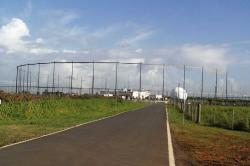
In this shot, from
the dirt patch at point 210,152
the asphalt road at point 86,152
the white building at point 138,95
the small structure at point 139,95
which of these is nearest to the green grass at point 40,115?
the asphalt road at point 86,152

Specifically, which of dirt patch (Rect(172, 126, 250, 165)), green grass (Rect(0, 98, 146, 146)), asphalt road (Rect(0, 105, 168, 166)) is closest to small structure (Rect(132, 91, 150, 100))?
green grass (Rect(0, 98, 146, 146))

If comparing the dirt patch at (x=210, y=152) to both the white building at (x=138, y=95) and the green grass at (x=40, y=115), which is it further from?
the white building at (x=138, y=95)

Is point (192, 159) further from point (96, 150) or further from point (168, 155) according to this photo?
point (96, 150)

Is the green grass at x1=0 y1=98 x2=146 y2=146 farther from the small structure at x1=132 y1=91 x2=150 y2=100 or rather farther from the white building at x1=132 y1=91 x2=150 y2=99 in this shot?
the white building at x1=132 y1=91 x2=150 y2=99

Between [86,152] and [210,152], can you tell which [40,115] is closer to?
[210,152]

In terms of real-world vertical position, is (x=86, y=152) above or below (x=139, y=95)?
below

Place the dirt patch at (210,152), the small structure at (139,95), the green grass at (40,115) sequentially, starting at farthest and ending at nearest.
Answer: the small structure at (139,95) → the green grass at (40,115) → the dirt patch at (210,152)

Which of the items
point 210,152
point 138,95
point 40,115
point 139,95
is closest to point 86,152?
point 210,152

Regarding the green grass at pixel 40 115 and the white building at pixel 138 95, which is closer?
the green grass at pixel 40 115

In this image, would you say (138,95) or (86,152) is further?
(138,95)

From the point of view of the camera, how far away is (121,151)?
16.3m

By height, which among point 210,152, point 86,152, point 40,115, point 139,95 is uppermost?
point 139,95

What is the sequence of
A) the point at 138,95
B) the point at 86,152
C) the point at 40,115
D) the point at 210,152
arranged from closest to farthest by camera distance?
the point at 86,152
the point at 210,152
the point at 40,115
the point at 138,95

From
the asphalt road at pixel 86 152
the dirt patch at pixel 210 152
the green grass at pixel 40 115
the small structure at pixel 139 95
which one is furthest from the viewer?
the small structure at pixel 139 95
